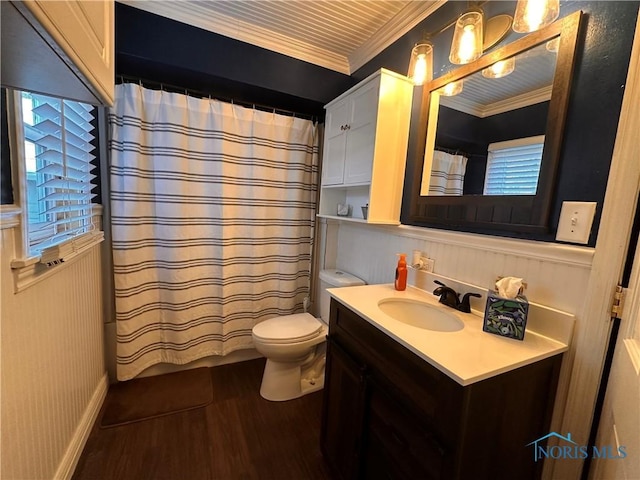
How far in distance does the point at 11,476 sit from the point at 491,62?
2.24 metres

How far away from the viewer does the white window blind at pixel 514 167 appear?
990 millimetres

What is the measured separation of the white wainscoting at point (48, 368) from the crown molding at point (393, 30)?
1975mm

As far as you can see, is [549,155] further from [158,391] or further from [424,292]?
[158,391]

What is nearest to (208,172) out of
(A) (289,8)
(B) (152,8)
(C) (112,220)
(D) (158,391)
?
(C) (112,220)

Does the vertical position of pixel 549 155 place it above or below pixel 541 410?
above

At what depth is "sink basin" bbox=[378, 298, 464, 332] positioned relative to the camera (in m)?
1.16

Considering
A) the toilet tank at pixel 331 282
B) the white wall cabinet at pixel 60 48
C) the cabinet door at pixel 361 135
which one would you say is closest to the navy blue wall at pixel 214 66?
the cabinet door at pixel 361 135

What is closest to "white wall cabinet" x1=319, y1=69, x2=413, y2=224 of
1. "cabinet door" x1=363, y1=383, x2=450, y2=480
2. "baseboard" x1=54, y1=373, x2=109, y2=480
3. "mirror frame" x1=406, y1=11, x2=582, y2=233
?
"mirror frame" x1=406, y1=11, x2=582, y2=233

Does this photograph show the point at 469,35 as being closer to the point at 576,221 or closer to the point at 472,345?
the point at 576,221

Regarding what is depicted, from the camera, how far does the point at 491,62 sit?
3.73ft

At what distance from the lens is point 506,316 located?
0.93m

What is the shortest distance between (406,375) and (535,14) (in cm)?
123

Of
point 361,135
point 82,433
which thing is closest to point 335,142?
point 361,135

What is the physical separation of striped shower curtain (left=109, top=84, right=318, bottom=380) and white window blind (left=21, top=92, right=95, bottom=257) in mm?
351
